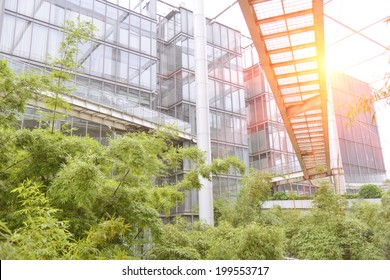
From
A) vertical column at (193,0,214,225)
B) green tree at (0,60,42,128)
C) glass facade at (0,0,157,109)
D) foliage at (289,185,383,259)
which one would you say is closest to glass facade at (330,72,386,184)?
glass facade at (0,0,157,109)

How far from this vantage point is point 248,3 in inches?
163

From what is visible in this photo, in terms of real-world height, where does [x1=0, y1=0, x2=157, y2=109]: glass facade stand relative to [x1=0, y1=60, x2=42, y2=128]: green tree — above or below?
above

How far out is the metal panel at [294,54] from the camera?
477 centimetres

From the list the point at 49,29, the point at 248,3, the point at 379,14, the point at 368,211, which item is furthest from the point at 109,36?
the point at 379,14

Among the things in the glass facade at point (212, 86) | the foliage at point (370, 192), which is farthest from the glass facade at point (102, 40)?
the foliage at point (370, 192)

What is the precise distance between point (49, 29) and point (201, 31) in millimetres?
7198

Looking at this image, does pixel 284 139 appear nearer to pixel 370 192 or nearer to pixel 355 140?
pixel 355 140

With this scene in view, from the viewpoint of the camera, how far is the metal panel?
4.77 metres

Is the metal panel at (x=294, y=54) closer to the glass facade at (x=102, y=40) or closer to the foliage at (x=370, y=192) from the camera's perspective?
the glass facade at (x=102, y=40)

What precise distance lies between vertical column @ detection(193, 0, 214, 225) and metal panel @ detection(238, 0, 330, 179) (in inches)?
201

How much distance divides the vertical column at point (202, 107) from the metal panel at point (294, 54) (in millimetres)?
5097

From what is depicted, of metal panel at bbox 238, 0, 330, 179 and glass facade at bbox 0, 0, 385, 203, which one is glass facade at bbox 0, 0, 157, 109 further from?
metal panel at bbox 238, 0, 330, 179

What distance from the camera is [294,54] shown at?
611 centimetres

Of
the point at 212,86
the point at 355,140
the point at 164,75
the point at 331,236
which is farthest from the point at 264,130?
the point at 331,236
